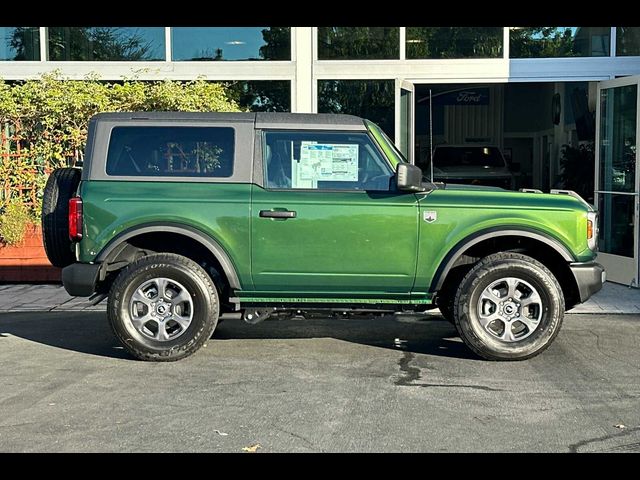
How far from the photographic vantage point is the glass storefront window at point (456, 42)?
1170 centimetres

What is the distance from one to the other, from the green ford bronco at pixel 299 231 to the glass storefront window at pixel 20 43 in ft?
20.9

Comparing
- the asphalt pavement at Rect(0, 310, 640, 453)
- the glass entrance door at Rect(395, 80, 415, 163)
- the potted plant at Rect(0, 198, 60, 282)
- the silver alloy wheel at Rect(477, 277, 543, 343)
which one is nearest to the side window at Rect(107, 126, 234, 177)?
the asphalt pavement at Rect(0, 310, 640, 453)

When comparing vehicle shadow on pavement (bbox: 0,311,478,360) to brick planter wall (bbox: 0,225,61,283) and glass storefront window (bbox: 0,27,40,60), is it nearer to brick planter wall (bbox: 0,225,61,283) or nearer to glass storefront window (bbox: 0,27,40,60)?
brick planter wall (bbox: 0,225,61,283)

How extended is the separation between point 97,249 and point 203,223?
874 millimetres

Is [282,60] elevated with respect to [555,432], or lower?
elevated

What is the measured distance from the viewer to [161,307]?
6.49 metres

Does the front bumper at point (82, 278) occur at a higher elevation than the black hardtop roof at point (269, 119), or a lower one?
lower

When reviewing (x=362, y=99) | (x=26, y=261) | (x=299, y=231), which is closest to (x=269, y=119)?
(x=299, y=231)

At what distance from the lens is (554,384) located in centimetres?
582

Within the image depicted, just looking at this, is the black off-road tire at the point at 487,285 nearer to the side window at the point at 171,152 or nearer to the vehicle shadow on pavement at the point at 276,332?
the vehicle shadow on pavement at the point at 276,332

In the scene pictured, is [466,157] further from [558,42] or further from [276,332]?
[276,332]

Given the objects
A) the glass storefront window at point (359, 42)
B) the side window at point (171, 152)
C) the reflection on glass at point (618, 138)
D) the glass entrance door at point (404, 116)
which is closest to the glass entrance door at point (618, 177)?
the reflection on glass at point (618, 138)

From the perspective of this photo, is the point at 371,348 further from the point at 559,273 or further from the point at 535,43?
the point at 535,43
